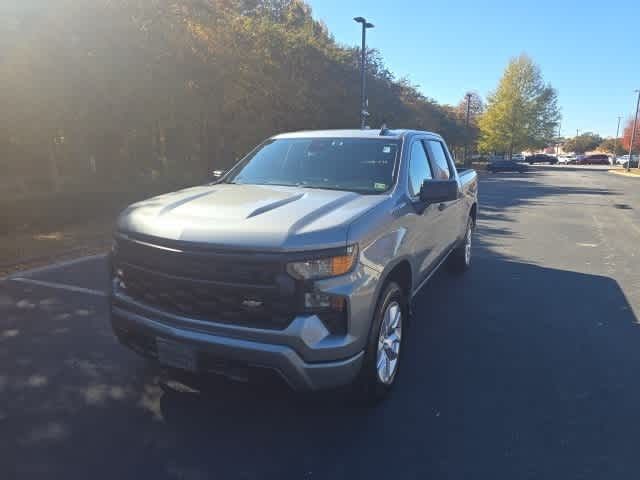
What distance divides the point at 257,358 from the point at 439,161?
3.43 meters

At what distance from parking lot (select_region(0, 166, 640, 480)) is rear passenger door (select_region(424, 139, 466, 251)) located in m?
0.81

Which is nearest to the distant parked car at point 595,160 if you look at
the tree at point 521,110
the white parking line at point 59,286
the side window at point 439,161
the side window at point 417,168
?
the tree at point 521,110

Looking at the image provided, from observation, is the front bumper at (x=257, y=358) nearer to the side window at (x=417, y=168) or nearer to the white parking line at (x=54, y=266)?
the side window at (x=417, y=168)

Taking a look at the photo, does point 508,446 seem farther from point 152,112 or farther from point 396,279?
point 152,112

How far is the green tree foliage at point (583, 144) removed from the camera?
12031cm

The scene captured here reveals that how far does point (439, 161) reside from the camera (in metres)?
5.24

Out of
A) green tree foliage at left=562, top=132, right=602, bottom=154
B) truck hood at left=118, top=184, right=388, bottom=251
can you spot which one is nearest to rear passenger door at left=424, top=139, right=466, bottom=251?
truck hood at left=118, top=184, right=388, bottom=251

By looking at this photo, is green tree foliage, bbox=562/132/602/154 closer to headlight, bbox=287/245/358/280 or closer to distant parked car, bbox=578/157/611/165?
distant parked car, bbox=578/157/611/165

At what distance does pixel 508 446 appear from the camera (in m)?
2.93

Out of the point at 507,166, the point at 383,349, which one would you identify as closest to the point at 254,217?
the point at 383,349

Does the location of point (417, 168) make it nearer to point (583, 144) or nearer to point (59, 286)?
point (59, 286)

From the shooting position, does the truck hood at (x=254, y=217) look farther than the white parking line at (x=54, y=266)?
No

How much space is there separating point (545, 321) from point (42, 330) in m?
5.00

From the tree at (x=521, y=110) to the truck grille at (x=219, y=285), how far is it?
2432 inches
